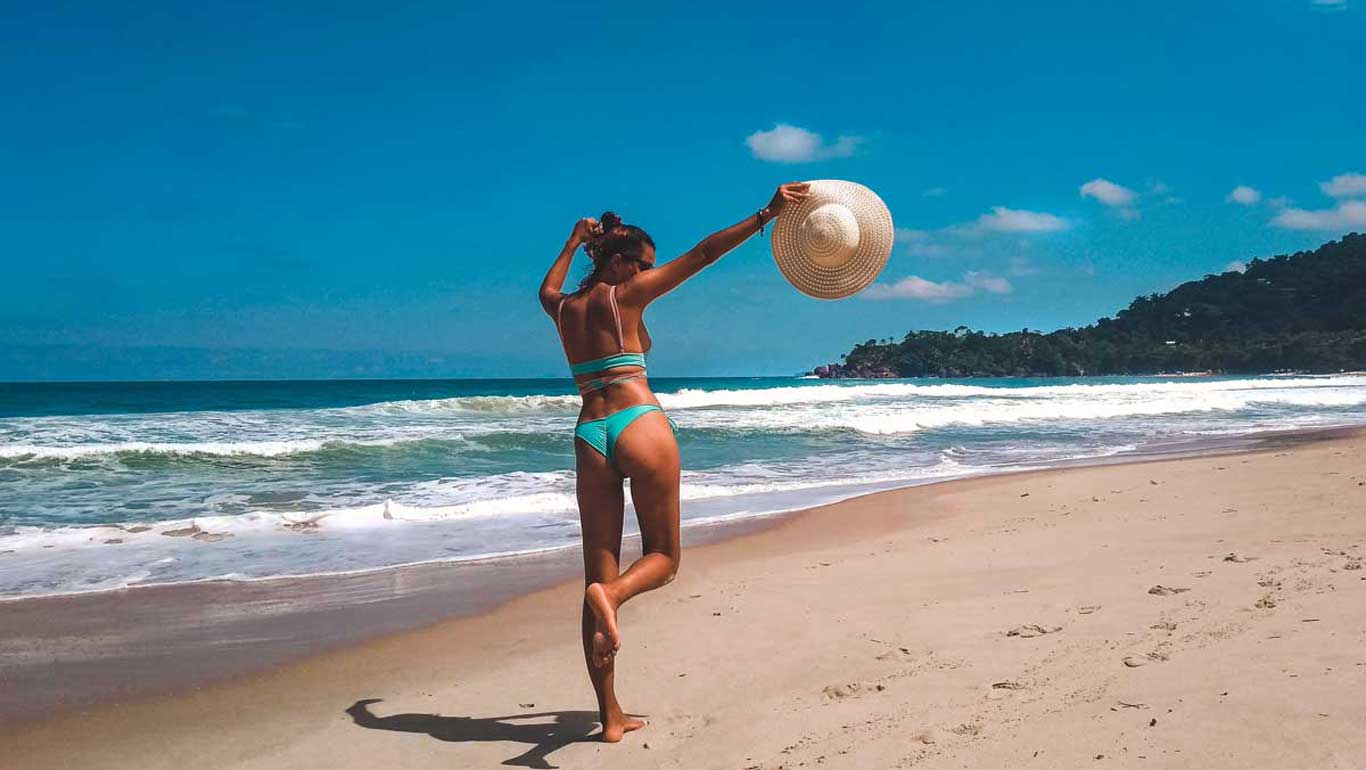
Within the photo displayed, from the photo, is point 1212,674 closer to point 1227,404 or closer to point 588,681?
point 588,681

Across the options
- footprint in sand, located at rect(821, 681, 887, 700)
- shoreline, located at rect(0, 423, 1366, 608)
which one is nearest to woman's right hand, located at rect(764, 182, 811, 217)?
footprint in sand, located at rect(821, 681, 887, 700)

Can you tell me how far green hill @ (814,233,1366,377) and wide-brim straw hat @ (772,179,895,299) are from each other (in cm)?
8379

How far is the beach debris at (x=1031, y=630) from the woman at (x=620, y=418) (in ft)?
5.86

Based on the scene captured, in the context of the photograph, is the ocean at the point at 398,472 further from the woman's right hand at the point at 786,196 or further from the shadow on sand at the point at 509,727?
the woman's right hand at the point at 786,196

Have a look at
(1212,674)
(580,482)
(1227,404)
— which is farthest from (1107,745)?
(1227,404)

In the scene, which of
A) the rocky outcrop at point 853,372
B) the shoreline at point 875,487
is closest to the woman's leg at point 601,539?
the shoreline at point 875,487

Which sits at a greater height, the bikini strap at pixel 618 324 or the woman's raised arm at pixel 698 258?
the woman's raised arm at pixel 698 258

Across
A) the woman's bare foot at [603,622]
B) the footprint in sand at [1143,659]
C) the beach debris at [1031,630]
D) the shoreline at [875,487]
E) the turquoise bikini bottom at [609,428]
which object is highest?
the turquoise bikini bottom at [609,428]

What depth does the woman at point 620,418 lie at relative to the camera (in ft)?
11.5

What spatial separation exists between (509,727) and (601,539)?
3.11ft

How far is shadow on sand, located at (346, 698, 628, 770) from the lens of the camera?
367 centimetres

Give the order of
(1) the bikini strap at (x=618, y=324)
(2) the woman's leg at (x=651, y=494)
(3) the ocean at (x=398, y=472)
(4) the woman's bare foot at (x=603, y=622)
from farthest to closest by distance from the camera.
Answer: (3) the ocean at (x=398, y=472) < (1) the bikini strap at (x=618, y=324) < (2) the woman's leg at (x=651, y=494) < (4) the woman's bare foot at (x=603, y=622)

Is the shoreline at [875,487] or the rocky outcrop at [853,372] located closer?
the shoreline at [875,487]

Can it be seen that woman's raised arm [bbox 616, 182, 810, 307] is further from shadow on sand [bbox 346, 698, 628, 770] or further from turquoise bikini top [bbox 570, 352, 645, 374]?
shadow on sand [bbox 346, 698, 628, 770]
